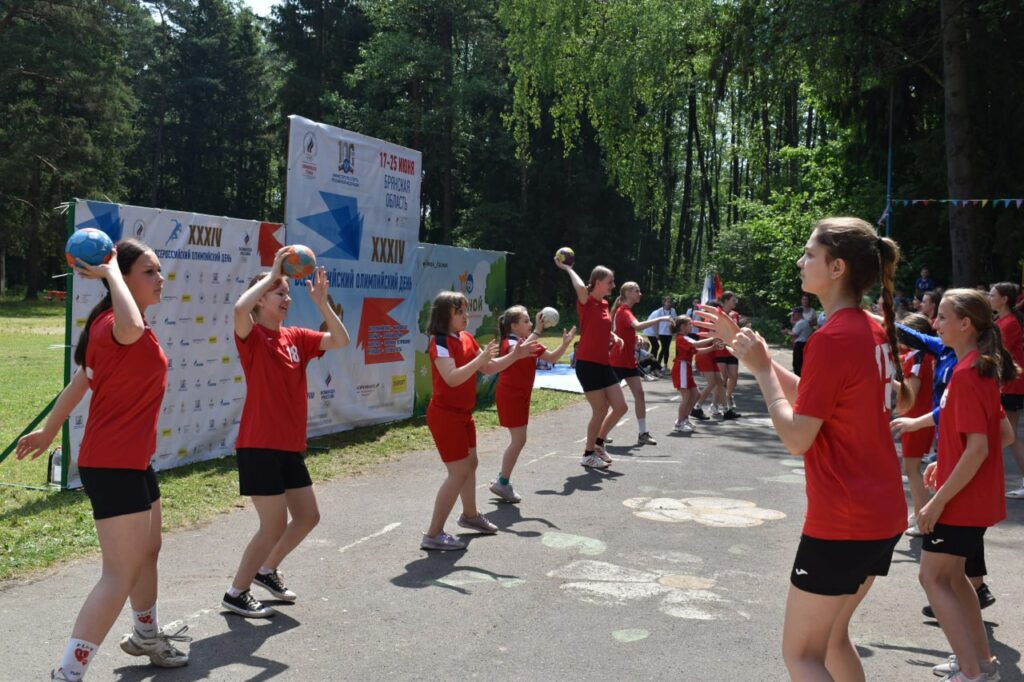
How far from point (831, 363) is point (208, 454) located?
797 centimetres

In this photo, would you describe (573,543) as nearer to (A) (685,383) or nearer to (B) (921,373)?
(B) (921,373)

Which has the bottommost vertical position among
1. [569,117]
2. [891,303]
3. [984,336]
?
[984,336]

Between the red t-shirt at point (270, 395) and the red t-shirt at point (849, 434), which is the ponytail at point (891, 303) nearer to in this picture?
the red t-shirt at point (849, 434)

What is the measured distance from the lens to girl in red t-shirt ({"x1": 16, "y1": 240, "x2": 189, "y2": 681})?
3.87 m

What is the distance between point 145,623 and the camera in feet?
14.5

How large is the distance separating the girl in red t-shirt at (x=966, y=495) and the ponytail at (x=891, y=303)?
3.17 ft

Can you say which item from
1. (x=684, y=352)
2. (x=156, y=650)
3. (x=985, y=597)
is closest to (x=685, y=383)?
(x=684, y=352)

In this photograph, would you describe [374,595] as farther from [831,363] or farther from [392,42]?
[392,42]

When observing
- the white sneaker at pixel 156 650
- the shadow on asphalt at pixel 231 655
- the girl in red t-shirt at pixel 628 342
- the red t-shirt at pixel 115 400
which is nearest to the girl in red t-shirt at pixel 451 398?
the shadow on asphalt at pixel 231 655

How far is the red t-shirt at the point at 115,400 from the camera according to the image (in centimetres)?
398

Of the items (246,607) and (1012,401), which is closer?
(246,607)

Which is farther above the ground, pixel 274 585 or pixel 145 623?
pixel 145 623

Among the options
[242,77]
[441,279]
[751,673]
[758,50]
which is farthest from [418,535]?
[242,77]

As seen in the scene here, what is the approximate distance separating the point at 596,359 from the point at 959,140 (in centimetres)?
1265
